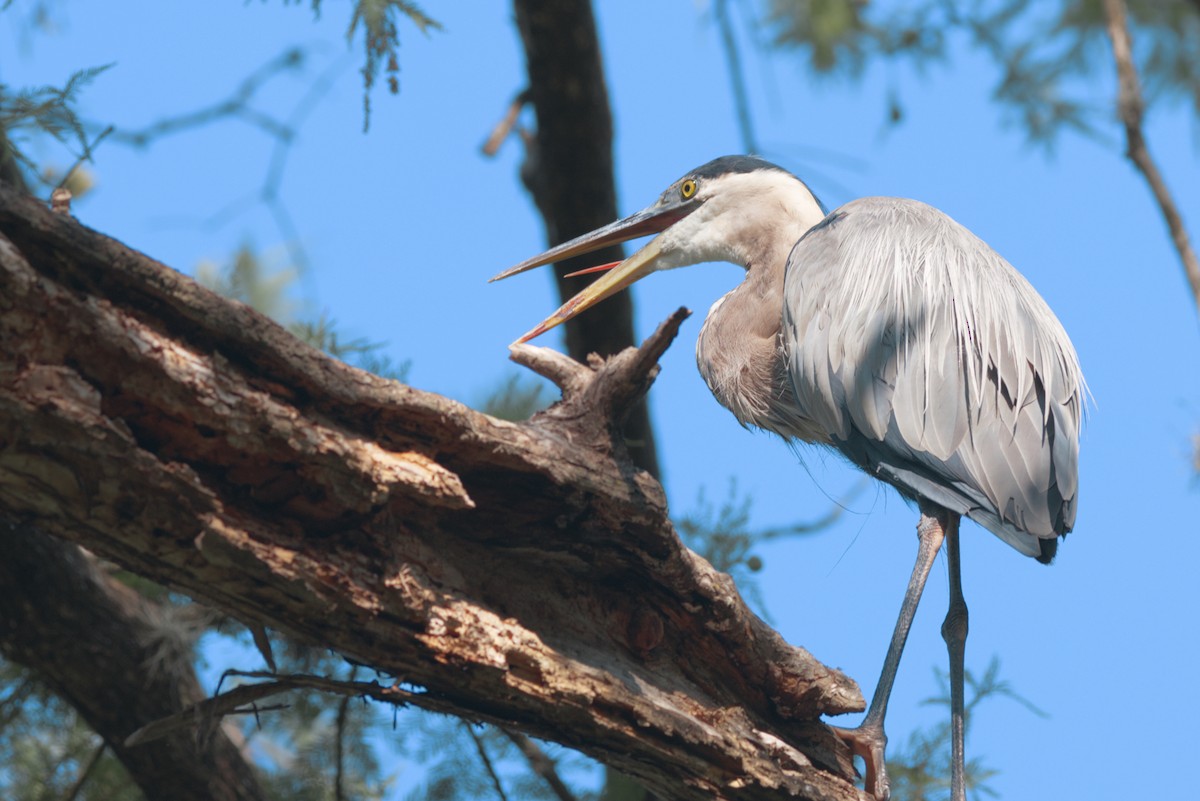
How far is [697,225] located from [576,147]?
47 centimetres

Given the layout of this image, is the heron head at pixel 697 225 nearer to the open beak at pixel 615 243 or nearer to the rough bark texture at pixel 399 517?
the open beak at pixel 615 243

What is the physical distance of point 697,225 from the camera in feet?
12.8

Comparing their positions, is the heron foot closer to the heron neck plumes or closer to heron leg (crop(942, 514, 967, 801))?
heron leg (crop(942, 514, 967, 801))

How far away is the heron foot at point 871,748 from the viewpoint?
2.66m

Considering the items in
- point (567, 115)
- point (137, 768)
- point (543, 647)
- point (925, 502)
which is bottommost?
point (137, 768)

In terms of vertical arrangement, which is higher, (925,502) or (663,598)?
(925,502)

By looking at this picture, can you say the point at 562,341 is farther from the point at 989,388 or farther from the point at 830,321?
the point at 989,388

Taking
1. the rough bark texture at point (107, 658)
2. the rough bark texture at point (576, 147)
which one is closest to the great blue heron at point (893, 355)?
the rough bark texture at point (576, 147)

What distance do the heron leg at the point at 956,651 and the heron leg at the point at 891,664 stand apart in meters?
0.07

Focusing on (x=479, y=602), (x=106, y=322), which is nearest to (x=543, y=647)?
(x=479, y=602)

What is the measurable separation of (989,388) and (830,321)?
1.48 ft

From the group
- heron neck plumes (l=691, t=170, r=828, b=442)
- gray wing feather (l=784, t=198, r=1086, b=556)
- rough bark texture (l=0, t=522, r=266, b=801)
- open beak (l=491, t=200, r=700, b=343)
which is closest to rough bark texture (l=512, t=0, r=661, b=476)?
open beak (l=491, t=200, r=700, b=343)

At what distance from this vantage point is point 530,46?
12.5 ft

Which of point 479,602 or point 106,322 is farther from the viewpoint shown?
point 479,602
